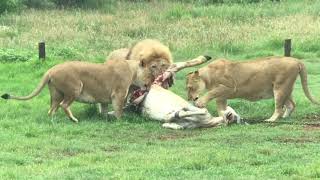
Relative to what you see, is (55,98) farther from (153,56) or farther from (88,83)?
(153,56)

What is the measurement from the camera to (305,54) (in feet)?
62.8

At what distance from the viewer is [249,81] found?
12.3 m

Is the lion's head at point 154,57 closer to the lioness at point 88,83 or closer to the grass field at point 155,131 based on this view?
the lioness at point 88,83

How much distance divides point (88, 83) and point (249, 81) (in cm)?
283

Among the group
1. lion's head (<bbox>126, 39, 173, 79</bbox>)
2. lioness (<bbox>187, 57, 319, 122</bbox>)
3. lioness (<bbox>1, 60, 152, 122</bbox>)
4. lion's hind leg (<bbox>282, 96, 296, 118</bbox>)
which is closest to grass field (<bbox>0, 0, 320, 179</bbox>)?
lion's hind leg (<bbox>282, 96, 296, 118</bbox>)

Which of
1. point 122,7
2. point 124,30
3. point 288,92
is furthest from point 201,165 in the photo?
point 122,7

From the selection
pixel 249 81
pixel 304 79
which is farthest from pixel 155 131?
pixel 304 79

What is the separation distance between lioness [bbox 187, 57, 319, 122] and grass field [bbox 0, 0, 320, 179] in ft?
1.43

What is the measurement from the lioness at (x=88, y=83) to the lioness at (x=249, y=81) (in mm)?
1194

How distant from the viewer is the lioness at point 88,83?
11.9 m

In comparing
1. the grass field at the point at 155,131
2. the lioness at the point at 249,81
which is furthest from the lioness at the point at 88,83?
the lioness at the point at 249,81

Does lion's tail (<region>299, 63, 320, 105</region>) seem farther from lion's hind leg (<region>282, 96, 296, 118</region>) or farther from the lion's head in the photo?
the lion's head

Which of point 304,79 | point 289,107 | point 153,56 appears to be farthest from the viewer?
point 153,56

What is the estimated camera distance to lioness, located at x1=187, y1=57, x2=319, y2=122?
39.8 ft
